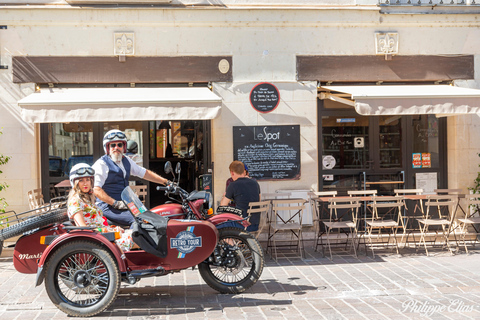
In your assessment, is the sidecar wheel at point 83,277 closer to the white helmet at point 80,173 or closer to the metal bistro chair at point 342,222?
the white helmet at point 80,173

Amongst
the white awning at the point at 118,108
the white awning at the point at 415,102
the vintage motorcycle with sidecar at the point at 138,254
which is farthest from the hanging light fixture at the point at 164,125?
the vintage motorcycle with sidecar at the point at 138,254

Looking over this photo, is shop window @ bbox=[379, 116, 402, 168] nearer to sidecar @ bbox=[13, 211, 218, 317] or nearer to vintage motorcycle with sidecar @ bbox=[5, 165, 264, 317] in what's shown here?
vintage motorcycle with sidecar @ bbox=[5, 165, 264, 317]

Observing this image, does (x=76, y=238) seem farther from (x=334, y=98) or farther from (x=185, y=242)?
(x=334, y=98)

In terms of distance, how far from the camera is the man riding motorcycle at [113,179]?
565 centimetres

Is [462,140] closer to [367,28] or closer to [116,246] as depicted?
[367,28]

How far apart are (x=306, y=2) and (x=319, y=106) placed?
5.74 ft

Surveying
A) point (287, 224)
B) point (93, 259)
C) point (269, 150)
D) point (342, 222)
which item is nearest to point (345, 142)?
point (269, 150)

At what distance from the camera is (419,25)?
9125 mm

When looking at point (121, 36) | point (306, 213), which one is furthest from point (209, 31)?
point (306, 213)

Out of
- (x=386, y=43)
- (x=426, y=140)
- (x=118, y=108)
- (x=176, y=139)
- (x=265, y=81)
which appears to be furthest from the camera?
(x=176, y=139)

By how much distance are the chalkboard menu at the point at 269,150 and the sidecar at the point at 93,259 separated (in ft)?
11.4

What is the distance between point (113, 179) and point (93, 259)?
97 cm

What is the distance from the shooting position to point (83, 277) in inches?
202

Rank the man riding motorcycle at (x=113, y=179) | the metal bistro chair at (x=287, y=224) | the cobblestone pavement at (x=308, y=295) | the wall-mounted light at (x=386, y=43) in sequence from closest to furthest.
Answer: the cobblestone pavement at (x=308, y=295)
the man riding motorcycle at (x=113, y=179)
the metal bistro chair at (x=287, y=224)
the wall-mounted light at (x=386, y=43)
